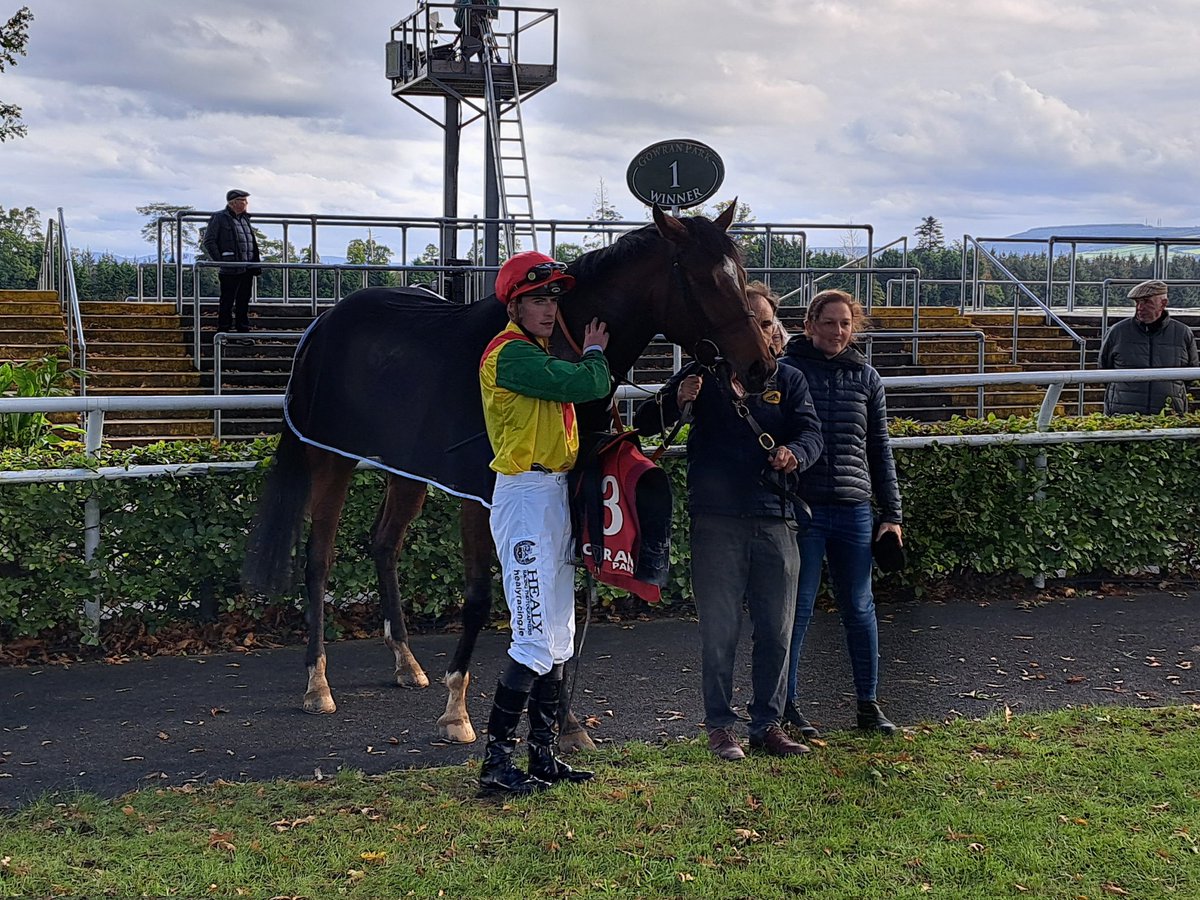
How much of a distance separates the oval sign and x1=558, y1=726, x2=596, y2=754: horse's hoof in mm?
6126

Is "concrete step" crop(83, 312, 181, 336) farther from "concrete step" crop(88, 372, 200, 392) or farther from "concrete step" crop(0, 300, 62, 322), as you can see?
"concrete step" crop(0, 300, 62, 322)

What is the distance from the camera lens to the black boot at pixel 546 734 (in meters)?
4.82

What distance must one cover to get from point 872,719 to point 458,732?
1.69m

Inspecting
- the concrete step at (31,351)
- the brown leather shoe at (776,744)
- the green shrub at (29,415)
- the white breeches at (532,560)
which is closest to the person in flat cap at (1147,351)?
the brown leather shoe at (776,744)

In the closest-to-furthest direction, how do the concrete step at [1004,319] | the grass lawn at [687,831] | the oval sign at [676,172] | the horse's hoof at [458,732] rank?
the grass lawn at [687,831]
the horse's hoof at [458,732]
the oval sign at [676,172]
the concrete step at [1004,319]

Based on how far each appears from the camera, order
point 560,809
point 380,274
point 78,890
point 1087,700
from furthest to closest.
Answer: point 380,274 → point 1087,700 → point 560,809 → point 78,890

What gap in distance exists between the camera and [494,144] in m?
19.4

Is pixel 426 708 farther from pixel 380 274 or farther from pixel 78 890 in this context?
pixel 380 274

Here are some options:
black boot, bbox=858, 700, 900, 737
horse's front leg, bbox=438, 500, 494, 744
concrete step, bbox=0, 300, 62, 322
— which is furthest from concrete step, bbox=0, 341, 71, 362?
black boot, bbox=858, 700, 900, 737

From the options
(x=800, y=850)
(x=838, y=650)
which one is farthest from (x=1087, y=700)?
(x=800, y=850)

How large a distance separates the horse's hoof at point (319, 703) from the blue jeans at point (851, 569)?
2.01 meters

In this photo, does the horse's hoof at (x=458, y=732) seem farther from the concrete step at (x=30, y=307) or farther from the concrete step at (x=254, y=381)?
the concrete step at (x=30, y=307)

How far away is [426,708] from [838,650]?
2175 millimetres

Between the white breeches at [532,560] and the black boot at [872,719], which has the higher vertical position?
the white breeches at [532,560]
